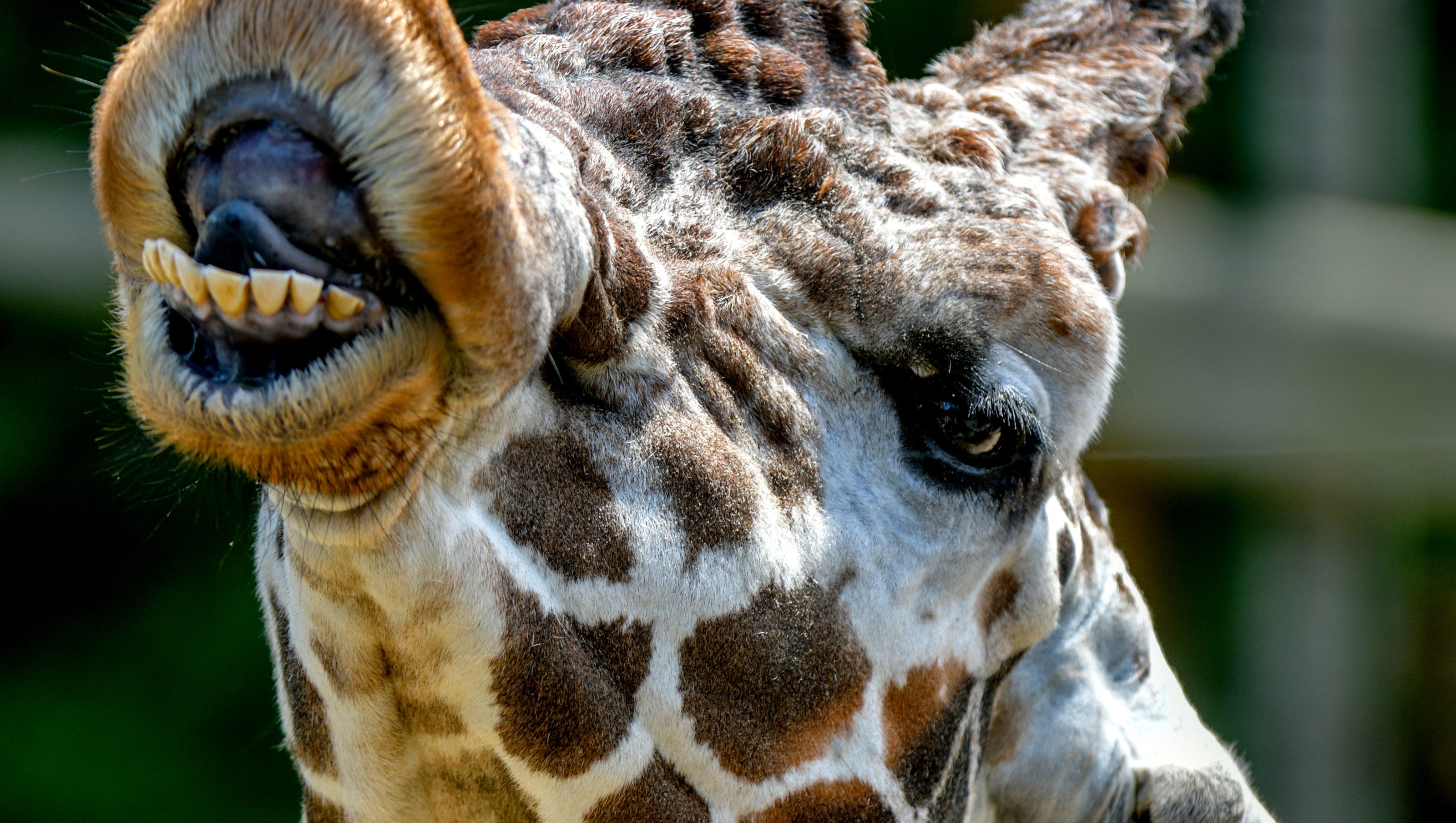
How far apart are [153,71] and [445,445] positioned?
49 cm

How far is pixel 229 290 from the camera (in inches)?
49.7

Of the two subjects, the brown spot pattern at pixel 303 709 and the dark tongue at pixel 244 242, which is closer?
the dark tongue at pixel 244 242

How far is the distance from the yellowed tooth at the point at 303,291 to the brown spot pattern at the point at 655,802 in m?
0.84

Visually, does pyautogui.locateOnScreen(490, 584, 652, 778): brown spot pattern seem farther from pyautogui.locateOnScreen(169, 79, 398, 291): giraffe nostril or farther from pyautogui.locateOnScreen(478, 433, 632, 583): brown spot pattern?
pyautogui.locateOnScreen(169, 79, 398, 291): giraffe nostril

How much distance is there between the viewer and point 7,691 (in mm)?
6465

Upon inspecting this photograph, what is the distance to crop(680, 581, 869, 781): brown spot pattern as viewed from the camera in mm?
1874

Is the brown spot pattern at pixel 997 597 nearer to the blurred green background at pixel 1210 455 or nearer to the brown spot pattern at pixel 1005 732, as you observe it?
the brown spot pattern at pixel 1005 732

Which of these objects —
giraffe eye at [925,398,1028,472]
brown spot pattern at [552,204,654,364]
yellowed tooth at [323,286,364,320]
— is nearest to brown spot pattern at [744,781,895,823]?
giraffe eye at [925,398,1028,472]

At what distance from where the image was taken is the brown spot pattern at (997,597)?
2293 mm

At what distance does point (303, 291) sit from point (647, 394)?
615 millimetres

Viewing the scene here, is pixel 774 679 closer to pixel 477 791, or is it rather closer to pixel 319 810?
pixel 477 791

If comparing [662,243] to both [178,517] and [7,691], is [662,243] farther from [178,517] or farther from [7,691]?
[7,691]

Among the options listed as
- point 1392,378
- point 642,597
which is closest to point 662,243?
point 642,597

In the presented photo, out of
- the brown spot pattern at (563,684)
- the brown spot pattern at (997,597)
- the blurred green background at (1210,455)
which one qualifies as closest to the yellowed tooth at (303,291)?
the brown spot pattern at (563,684)
